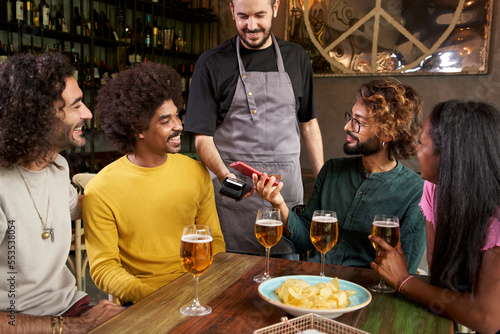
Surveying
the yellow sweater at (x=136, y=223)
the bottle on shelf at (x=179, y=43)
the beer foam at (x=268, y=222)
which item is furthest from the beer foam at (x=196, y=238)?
the bottle on shelf at (x=179, y=43)

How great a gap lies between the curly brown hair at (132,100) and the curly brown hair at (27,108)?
1.28 ft

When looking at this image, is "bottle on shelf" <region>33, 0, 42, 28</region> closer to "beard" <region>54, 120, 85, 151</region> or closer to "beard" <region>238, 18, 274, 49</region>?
"beard" <region>238, 18, 274, 49</region>

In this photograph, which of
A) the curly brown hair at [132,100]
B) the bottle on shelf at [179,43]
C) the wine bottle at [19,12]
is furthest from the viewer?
the bottle on shelf at [179,43]

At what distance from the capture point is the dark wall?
4.51 meters

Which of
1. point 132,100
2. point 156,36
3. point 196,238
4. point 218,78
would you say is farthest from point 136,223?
point 156,36

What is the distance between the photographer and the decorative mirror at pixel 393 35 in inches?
179

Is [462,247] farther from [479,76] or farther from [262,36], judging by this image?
[479,76]

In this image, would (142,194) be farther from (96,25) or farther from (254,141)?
(96,25)

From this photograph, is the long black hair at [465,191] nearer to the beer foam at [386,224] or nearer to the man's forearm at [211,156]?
the beer foam at [386,224]

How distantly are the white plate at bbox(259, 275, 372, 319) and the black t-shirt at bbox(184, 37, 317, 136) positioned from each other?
43.8 inches


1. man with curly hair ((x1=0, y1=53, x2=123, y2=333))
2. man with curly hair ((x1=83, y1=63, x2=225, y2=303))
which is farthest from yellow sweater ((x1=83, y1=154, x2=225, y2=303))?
man with curly hair ((x1=0, y1=53, x2=123, y2=333))

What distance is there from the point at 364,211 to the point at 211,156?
0.73 meters

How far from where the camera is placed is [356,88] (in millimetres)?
5141

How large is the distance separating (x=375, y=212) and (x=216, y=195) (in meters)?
0.82
